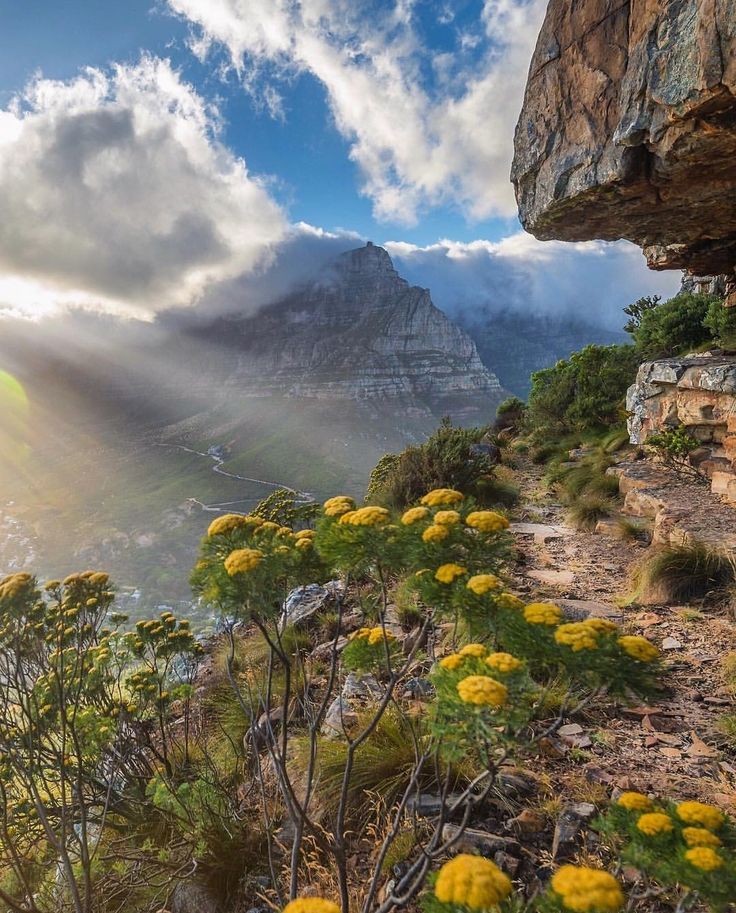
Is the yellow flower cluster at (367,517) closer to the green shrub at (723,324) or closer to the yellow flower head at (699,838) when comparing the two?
the yellow flower head at (699,838)

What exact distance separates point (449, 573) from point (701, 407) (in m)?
9.55

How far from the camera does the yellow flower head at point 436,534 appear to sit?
1938mm

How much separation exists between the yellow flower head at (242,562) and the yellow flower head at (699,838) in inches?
68.8

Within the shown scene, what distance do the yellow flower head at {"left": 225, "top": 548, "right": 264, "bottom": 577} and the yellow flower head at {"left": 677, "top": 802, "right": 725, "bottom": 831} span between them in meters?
1.77

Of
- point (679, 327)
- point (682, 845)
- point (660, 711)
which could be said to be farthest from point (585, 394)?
point (682, 845)

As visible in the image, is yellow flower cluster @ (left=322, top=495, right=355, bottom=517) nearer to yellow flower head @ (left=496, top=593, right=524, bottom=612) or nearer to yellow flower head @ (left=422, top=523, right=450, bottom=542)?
yellow flower head @ (left=422, top=523, right=450, bottom=542)

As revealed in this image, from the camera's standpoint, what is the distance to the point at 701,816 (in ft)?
4.70

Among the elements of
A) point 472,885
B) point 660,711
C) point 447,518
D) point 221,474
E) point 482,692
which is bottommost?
point 660,711

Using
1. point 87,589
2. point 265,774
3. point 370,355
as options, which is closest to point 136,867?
point 265,774

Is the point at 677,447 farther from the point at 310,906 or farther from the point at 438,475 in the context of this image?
the point at 310,906

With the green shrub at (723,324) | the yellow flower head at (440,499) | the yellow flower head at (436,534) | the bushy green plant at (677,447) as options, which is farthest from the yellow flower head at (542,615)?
the green shrub at (723,324)

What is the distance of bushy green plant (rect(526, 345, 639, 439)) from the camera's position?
14.8 metres

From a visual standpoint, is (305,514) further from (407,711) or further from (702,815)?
(702,815)

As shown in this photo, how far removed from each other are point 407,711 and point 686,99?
26.5 feet
